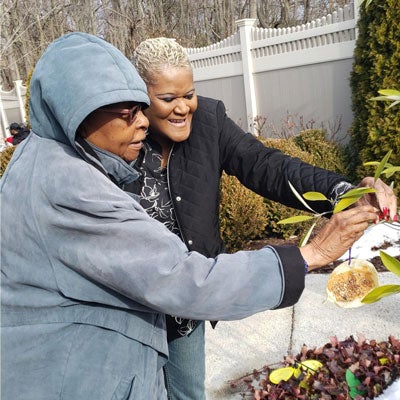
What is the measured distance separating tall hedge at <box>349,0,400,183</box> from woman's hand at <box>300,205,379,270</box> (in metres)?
4.85

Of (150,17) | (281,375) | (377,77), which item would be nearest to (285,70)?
(377,77)

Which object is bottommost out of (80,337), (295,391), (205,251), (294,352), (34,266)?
(294,352)

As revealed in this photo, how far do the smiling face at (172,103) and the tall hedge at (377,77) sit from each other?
177 inches

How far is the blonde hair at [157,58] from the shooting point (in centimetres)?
178

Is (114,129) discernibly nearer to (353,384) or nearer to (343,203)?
(343,203)

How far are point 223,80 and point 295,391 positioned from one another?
28.4 feet

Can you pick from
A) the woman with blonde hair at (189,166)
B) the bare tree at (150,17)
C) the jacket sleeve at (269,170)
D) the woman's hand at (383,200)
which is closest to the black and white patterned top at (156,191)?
the woman with blonde hair at (189,166)

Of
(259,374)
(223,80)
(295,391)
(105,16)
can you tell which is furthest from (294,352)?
(105,16)

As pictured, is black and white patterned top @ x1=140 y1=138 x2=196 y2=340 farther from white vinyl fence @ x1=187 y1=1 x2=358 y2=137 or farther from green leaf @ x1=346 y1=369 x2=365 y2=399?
white vinyl fence @ x1=187 y1=1 x2=358 y2=137

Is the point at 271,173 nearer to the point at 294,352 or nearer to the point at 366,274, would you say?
the point at 366,274

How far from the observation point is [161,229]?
3.86 ft

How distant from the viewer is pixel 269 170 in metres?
1.93

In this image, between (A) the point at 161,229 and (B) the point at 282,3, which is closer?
(A) the point at 161,229

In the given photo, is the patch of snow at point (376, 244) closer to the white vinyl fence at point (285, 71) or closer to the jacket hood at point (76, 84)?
the white vinyl fence at point (285, 71)
